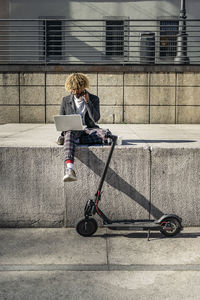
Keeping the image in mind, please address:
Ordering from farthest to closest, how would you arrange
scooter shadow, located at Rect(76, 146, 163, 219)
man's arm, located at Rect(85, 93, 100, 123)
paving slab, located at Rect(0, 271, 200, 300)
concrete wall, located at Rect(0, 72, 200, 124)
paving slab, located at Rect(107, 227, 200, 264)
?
concrete wall, located at Rect(0, 72, 200, 124) → man's arm, located at Rect(85, 93, 100, 123) → scooter shadow, located at Rect(76, 146, 163, 219) → paving slab, located at Rect(107, 227, 200, 264) → paving slab, located at Rect(0, 271, 200, 300)

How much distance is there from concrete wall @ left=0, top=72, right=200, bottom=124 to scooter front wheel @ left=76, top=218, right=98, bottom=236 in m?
7.25

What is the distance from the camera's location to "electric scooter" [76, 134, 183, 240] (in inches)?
176

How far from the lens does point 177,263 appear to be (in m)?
3.84

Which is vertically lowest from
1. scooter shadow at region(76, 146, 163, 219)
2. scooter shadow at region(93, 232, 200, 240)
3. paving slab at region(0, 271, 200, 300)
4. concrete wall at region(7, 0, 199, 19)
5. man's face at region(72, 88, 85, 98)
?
paving slab at region(0, 271, 200, 300)

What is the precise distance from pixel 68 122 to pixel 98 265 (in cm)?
178

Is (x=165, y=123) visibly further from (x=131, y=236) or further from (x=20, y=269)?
(x=20, y=269)

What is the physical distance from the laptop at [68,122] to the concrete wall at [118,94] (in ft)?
22.1

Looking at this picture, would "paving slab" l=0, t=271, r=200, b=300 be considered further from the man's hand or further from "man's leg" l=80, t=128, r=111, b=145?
the man's hand

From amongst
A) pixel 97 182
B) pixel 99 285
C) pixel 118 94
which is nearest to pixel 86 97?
pixel 97 182

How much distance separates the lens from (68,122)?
4.79 meters

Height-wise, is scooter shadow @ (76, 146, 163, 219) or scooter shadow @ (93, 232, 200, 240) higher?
scooter shadow @ (76, 146, 163, 219)

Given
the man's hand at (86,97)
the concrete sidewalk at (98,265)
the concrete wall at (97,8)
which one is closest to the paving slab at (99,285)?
the concrete sidewalk at (98,265)

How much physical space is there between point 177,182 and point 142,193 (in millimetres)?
450

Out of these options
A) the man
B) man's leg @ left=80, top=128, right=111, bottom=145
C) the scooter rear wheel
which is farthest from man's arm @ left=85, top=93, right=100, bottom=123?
the scooter rear wheel
